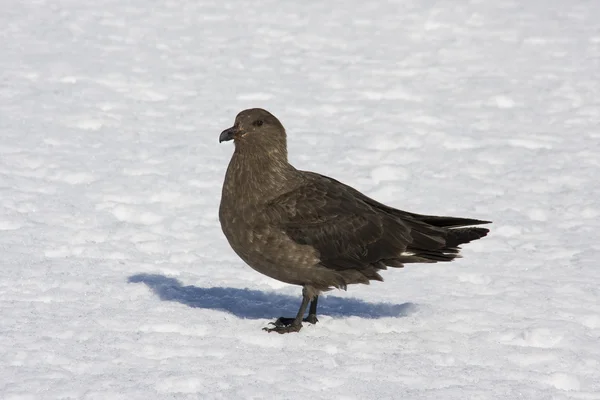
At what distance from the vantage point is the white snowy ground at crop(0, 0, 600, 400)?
221 inches

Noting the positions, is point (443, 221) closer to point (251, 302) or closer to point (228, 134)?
point (251, 302)

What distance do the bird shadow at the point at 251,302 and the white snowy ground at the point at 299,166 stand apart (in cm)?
3

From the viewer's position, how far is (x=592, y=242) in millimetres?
8250

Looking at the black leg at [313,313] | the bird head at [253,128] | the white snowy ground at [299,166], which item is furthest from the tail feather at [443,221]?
the bird head at [253,128]

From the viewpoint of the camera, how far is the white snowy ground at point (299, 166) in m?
5.61

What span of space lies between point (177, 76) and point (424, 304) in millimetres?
6354

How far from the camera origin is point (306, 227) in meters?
6.34

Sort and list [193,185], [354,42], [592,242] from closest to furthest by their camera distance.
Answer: [592,242], [193,185], [354,42]

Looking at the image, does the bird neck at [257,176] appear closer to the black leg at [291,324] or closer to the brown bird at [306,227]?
the brown bird at [306,227]

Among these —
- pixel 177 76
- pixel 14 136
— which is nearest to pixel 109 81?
pixel 177 76

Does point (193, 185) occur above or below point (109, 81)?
below

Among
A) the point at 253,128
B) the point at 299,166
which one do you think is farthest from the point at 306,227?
the point at 299,166

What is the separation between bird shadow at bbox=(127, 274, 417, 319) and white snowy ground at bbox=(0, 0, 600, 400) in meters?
0.03

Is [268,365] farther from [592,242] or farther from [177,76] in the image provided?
[177,76]
